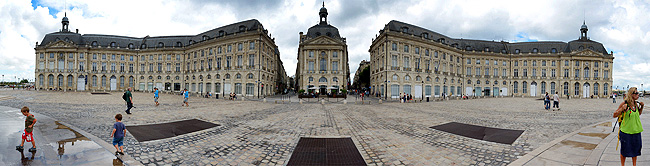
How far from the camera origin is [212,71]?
4750cm

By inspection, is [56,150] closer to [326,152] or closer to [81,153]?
[81,153]

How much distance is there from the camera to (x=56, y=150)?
5.96 meters

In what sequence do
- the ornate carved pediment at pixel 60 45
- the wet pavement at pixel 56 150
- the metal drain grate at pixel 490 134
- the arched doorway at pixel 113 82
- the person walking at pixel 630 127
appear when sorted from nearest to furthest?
the person walking at pixel 630 127 → the wet pavement at pixel 56 150 → the metal drain grate at pixel 490 134 → the ornate carved pediment at pixel 60 45 → the arched doorway at pixel 113 82

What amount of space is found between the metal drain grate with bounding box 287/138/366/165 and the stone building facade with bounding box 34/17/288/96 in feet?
130

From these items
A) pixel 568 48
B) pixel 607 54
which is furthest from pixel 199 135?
pixel 607 54

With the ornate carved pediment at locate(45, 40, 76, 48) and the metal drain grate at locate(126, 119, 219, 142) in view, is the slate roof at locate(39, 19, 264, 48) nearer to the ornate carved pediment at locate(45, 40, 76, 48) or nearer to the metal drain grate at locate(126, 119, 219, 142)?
the ornate carved pediment at locate(45, 40, 76, 48)

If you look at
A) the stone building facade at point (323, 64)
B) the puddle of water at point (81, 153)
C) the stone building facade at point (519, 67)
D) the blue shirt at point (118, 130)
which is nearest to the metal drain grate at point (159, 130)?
the puddle of water at point (81, 153)

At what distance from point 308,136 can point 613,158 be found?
7788 millimetres

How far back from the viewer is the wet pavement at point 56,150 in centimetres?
518

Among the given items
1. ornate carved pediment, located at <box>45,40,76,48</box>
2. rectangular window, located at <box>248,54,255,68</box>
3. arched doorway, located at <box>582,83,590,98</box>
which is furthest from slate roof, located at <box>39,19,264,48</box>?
arched doorway, located at <box>582,83,590,98</box>

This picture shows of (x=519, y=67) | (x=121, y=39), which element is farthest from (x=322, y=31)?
(x=121, y=39)

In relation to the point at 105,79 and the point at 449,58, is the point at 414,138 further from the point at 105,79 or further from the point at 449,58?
the point at 105,79

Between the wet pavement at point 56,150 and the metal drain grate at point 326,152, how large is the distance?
4023 mm

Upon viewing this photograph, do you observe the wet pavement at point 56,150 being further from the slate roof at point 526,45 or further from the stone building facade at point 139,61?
the slate roof at point 526,45
